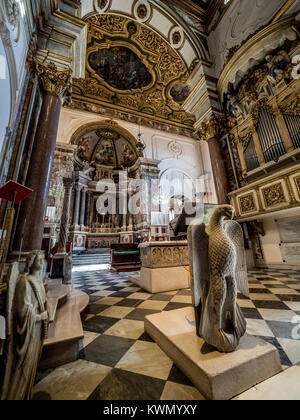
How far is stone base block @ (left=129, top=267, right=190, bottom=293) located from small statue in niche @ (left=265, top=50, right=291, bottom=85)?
5203mm

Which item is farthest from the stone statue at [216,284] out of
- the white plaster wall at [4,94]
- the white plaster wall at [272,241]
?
the white plaster wall at [272,241]

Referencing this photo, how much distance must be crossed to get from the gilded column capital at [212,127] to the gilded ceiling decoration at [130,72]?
265 centimetres

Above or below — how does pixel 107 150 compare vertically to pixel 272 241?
above

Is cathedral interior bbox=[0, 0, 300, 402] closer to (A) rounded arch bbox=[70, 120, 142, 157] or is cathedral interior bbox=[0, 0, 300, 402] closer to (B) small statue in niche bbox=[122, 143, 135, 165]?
(A) rounded arch bbox=[70, 120, 142, 157]

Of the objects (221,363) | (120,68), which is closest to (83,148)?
(120,68)

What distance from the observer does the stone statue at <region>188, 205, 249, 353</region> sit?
0.84m

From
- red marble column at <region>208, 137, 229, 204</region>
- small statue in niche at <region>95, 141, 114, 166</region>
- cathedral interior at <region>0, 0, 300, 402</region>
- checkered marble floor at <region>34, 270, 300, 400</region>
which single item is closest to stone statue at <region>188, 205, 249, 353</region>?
cathedral interior at <region>0, 0, 300, 402</region>

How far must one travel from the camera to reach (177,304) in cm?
185

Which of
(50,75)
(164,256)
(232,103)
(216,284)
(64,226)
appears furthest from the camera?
(232,103)

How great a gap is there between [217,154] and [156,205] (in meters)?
4.40

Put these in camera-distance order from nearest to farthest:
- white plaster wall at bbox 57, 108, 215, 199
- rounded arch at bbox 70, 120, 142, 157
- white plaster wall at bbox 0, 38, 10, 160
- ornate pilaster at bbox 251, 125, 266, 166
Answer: white plaster wall at bbox 0, 38, 10, 160
ornate pilaster at bbox 251, 125, 266, 166
rounded arch at bbox 70, 120, 142, 157
white plaster wall at bbox 57, 108, 215, 199

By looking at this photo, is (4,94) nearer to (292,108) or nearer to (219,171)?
(219,171)

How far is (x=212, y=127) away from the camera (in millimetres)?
4859

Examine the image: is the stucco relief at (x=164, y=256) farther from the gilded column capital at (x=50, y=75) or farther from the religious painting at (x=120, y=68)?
the religious painting at (x=120, y=68)
